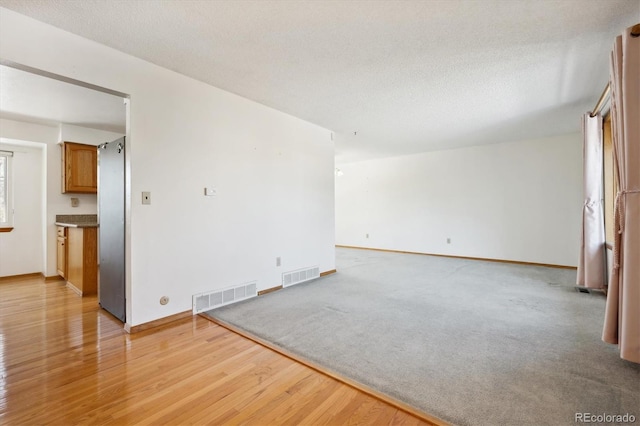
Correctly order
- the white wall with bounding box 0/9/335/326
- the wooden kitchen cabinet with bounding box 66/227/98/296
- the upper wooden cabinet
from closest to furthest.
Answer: the white wall with bounding box 0/9/335/326
the wooden kitchen cabinet with bounding box 66/227/98/296
the upper wooden cabinet

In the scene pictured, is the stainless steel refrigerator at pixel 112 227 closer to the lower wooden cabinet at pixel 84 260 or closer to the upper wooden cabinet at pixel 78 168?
the lower wooden cabinet at pixel 84 260

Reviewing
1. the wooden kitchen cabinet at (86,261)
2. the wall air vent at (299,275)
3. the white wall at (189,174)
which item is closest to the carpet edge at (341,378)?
the white wall at (189,174)

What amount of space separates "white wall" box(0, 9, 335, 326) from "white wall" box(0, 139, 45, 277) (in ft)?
11.1

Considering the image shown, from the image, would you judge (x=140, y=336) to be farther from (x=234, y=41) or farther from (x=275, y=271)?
(x=234, y=41)

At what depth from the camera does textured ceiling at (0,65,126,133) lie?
3.00 metres

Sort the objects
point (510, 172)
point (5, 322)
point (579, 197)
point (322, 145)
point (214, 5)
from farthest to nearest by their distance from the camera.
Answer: point (510, 172) < point (579, 197) < point (322, 145) < point (5, 322) < point (214, 5)

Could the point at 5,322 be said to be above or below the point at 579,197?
below

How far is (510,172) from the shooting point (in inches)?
231

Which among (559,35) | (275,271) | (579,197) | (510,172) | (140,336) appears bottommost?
(140,336)

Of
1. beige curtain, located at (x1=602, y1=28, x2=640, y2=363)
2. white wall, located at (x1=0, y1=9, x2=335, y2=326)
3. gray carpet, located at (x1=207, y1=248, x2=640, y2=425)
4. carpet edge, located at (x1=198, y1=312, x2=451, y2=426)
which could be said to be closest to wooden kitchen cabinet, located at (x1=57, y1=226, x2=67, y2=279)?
white wall, located at (x1=0, y1=9, x2=335, y2=326)

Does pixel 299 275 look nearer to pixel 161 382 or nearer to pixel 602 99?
pixel 161 382

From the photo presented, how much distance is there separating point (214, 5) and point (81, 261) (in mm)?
3651

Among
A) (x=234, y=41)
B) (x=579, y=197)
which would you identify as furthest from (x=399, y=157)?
(x=234, y=41)

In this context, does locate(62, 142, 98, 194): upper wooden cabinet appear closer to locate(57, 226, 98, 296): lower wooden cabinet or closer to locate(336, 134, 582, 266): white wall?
locate(57, 226, 98, 296): lower wooden cabinet
